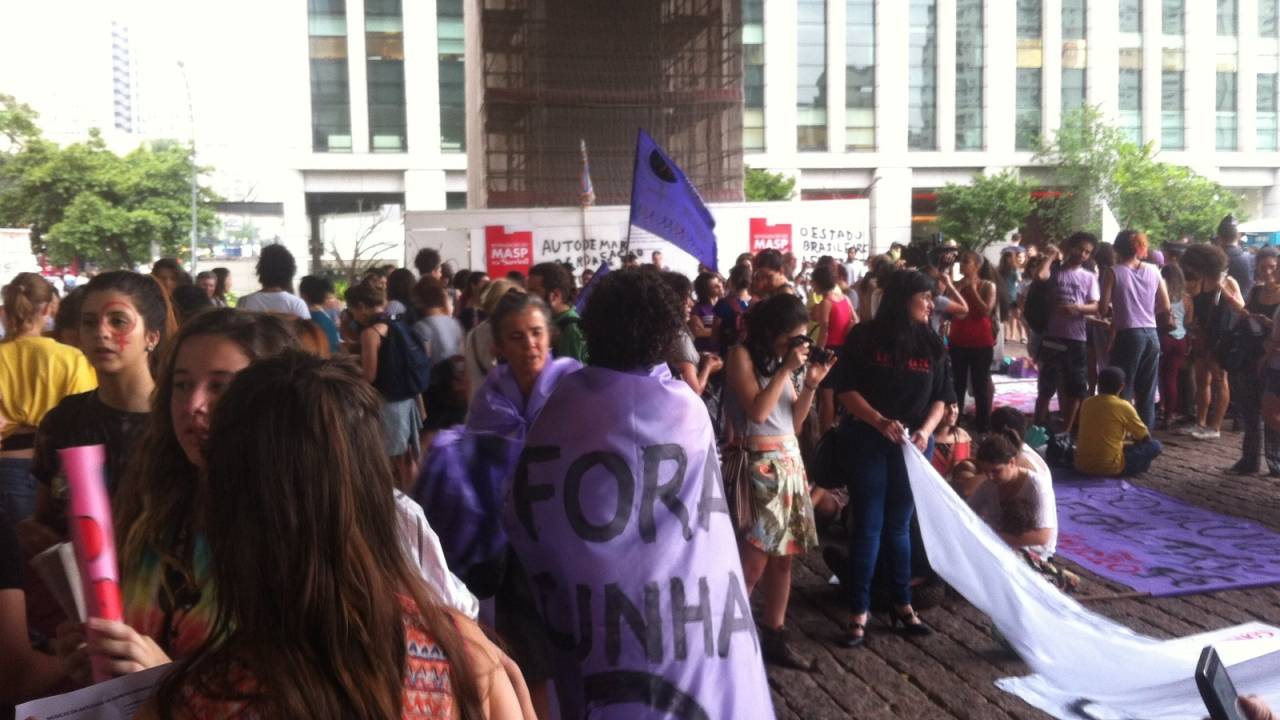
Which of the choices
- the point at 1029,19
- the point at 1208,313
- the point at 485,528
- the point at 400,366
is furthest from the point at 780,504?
the point at 1029,19

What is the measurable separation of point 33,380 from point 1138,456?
7.70 metres

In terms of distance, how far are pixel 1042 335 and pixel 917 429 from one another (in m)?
5.64

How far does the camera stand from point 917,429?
17.6 feet

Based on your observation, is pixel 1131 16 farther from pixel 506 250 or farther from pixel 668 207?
pixel 668 207

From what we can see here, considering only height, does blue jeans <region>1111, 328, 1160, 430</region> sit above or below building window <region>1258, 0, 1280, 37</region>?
below

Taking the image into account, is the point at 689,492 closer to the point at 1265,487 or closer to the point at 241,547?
the point at 241,547

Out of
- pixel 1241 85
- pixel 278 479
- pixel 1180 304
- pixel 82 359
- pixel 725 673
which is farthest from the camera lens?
pixel 1241 85

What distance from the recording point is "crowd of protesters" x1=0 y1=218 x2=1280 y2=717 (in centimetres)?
146

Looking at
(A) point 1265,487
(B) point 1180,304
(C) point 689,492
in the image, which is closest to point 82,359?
(C) point 689,492

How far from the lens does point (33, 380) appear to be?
464 cm

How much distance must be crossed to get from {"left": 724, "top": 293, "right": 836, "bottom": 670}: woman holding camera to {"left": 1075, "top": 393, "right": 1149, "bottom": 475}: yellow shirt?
4720mm

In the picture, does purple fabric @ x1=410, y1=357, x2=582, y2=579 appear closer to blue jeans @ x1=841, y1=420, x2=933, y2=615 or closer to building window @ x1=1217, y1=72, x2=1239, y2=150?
blue jeans @ x1=841, y1=420, x2=933, y2=615

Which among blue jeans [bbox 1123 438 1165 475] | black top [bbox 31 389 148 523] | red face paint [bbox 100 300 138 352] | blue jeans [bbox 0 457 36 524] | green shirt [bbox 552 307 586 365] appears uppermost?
red face paint [bbox 100 300 138 352]

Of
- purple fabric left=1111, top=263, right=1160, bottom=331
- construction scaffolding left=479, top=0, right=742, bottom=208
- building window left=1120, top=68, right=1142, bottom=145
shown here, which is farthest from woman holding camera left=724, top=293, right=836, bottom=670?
building window left=1120, top=68, right=1142, bottom=145
